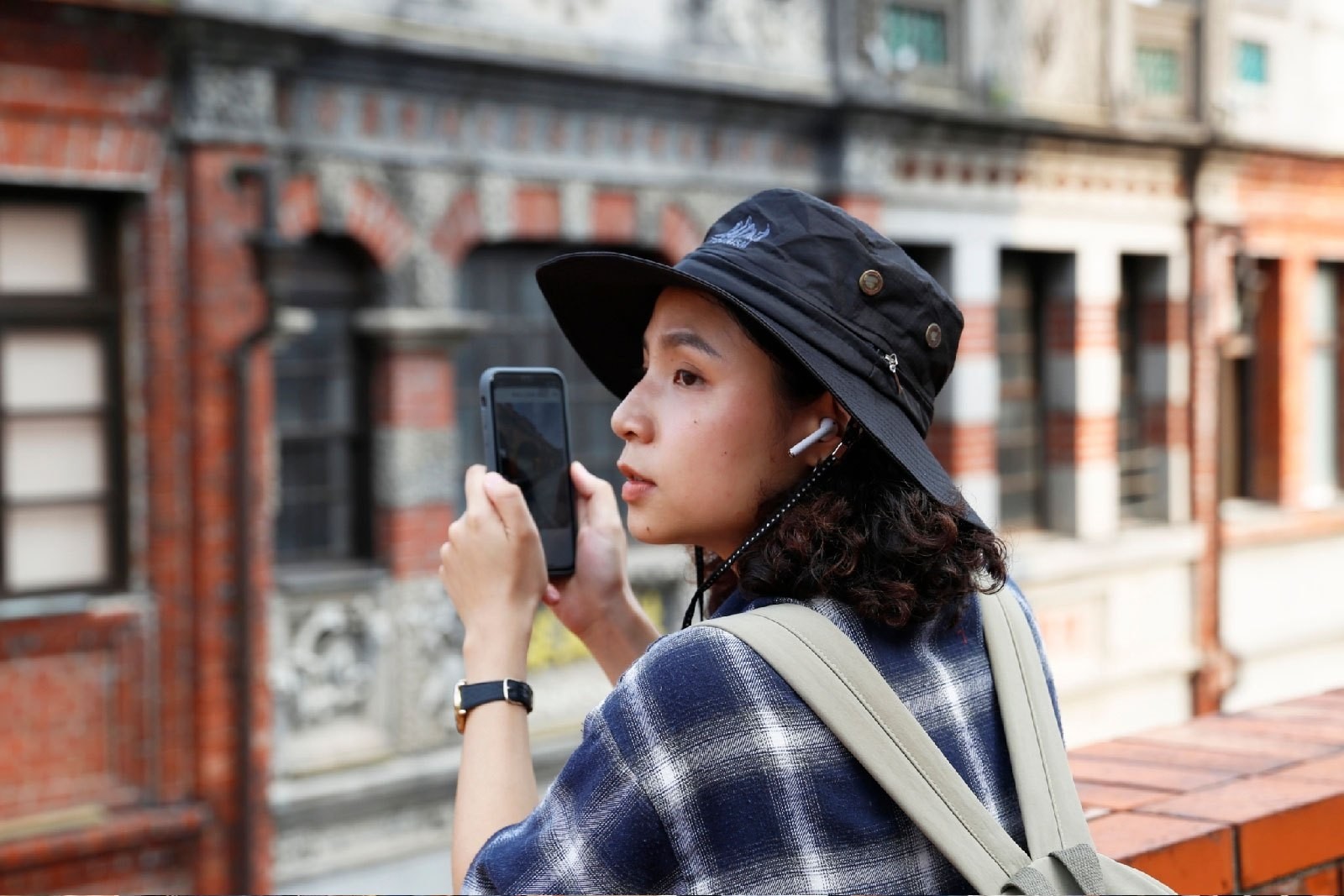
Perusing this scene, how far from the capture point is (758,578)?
1.73 metres

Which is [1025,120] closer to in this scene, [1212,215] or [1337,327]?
[1212,215]

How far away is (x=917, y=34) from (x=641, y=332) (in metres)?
9.83

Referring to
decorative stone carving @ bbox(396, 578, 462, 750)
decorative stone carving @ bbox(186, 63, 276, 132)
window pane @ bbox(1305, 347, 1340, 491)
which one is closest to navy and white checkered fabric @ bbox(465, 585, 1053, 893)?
decorative stone carving @ bbox(186, 63, 276, 132)

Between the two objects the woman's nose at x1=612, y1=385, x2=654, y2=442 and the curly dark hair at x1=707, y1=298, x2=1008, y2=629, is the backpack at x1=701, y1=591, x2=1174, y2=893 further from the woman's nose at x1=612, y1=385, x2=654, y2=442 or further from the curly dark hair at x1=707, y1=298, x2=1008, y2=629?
the woman's nose at x1=612, y1=385, x2=654, y2=442

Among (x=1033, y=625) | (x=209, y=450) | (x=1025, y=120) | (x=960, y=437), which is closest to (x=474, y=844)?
(x=1033, y=625)

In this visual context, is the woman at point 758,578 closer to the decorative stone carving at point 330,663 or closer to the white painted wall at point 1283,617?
the decorative stone carving at point 330,663

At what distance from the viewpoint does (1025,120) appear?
11.8 metres

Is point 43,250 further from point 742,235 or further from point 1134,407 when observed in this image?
point 1134,407

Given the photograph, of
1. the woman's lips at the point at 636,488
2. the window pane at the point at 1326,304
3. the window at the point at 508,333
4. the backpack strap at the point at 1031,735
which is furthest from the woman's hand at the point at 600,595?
the window pane at the point at 1326,304

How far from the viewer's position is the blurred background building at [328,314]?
730 cm

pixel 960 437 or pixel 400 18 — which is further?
pixel 960 437

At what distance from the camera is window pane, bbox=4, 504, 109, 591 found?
727cm

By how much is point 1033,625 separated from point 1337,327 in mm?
14688

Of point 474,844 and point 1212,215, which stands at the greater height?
point 1212,215
